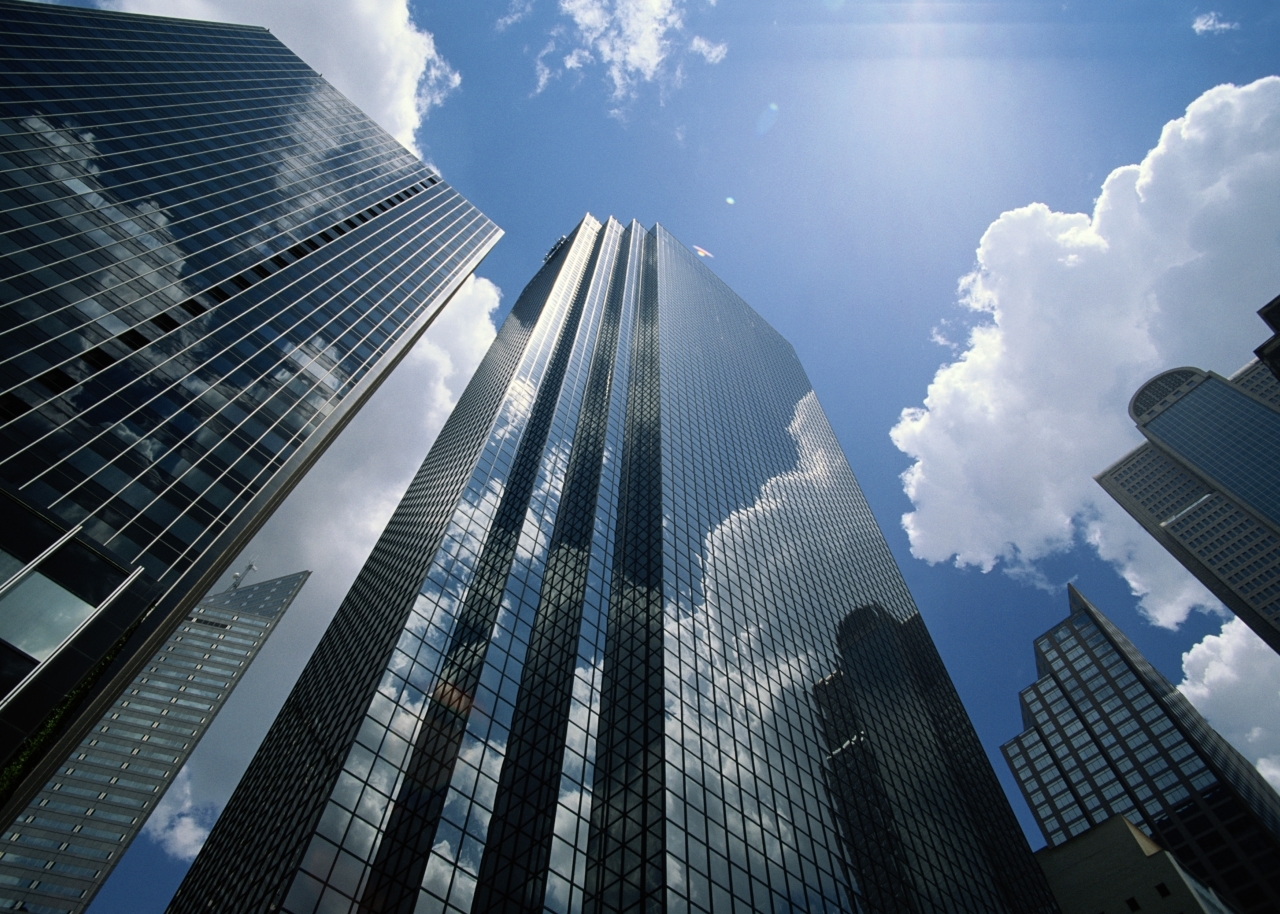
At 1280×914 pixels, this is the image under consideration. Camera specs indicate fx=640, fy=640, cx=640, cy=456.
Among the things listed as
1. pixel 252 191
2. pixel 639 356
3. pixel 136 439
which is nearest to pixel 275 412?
pixel 136 439

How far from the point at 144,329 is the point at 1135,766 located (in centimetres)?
16208

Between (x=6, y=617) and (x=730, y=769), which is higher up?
(x=730, y=769)

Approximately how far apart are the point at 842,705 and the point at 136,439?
5700 centimetres

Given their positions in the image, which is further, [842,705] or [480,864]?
[842,705]

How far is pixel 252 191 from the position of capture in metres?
54.2

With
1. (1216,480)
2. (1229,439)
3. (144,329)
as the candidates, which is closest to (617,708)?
(144,329)

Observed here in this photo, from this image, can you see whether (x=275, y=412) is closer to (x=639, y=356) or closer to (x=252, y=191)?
(x=252, y=191)

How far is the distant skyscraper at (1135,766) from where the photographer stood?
101062 mm

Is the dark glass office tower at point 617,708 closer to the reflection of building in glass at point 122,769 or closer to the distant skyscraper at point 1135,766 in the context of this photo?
the reflection of building in glass at point 122,769

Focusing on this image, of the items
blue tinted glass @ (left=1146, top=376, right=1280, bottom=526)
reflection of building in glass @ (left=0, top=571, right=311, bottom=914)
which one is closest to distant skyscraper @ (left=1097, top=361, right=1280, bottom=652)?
blue tinted glass @ (left=1146, top=376, right=1280, bottom=526)

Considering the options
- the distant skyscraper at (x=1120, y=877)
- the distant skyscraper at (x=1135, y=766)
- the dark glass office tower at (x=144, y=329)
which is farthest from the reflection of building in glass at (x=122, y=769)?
the distant skyscraper at (x=1135, y=766)

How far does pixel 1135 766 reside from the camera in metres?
121

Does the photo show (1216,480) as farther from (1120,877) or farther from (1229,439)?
(1120,877)

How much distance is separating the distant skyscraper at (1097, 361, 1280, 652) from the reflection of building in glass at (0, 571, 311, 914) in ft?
676
